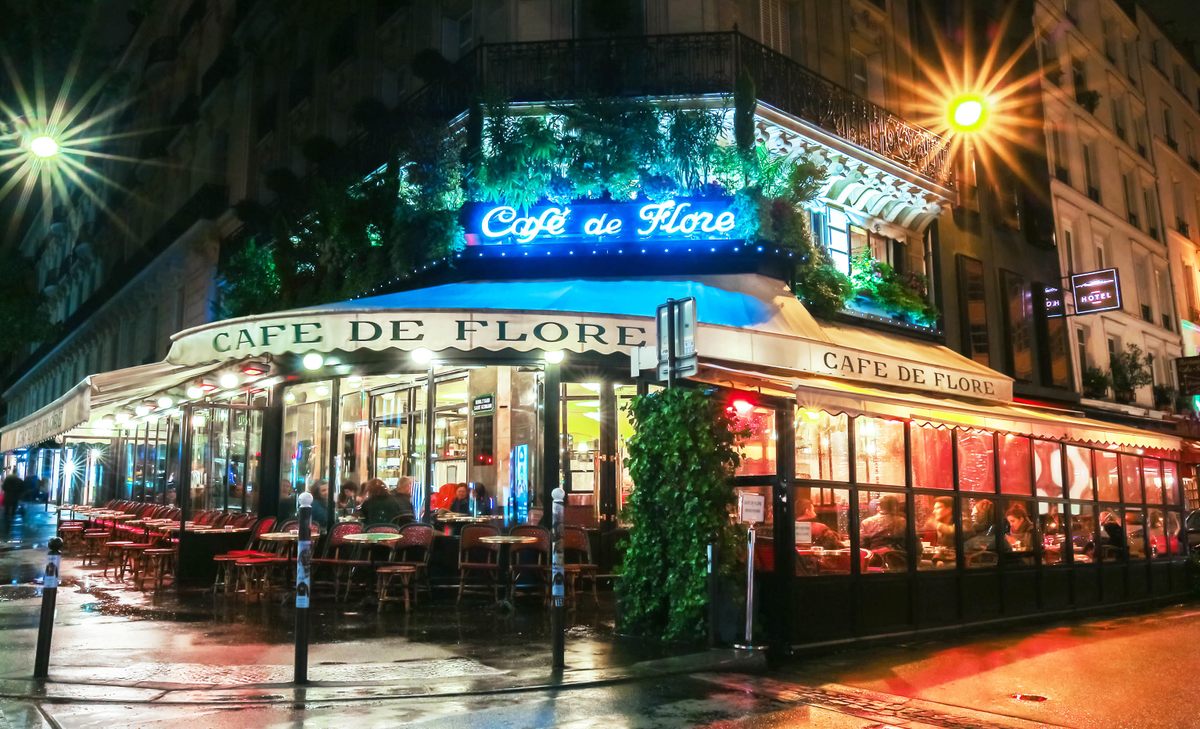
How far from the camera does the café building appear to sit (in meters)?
9.40

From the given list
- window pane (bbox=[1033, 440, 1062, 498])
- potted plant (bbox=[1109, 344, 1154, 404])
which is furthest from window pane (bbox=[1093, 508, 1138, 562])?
potted plant (bbox=[1109, 344, 1154, 404])

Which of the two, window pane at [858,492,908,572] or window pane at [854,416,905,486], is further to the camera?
window pane at [854,416,905,486]

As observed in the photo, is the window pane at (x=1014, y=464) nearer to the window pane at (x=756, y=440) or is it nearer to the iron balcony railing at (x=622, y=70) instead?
the window pane at (x=756, y=440)

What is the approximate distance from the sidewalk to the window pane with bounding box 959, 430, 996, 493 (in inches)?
180

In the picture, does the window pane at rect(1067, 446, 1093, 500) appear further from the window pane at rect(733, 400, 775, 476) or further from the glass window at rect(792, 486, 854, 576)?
the window pane at rect(733, 400, 775, 476)

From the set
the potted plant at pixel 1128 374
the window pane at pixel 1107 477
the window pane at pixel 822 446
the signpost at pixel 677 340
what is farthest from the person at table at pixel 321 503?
the potted plant at pixel 1128 374

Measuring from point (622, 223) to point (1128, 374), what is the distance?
17.4 meters

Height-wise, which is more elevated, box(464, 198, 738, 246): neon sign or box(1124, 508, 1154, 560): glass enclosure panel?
box(464, 198, 738, 246): neon sign

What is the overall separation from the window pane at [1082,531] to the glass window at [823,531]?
5.04 meters

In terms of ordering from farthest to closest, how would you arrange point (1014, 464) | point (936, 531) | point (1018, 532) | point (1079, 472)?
point (1079, 472)
point (1014, 464)
point (1018, 532)
point (936, 531)

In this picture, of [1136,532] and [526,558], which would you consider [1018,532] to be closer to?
[1136,532]

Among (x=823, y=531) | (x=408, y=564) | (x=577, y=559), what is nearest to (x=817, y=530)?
(x=823, y=531)

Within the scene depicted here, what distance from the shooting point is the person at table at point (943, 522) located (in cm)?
1051

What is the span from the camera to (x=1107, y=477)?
13.8 meters
